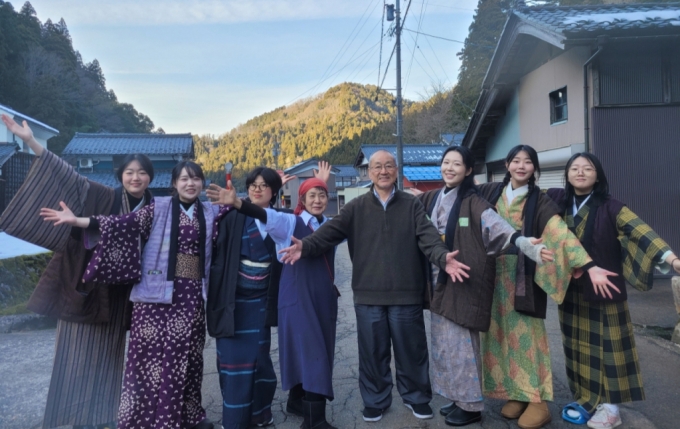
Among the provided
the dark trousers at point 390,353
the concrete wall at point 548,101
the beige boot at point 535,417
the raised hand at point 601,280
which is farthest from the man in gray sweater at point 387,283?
the concrete wall at point 548,101

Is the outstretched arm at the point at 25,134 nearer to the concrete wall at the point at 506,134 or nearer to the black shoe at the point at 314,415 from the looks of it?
the black shoe at the point at 314,415

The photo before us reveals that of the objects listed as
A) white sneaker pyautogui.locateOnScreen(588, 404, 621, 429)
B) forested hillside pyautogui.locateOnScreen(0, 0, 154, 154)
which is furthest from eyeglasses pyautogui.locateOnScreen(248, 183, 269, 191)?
forested hillside pyautogui.locateOnScreen(0, 0, 154, 154)

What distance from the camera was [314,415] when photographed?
123 inches

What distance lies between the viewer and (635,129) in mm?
7594

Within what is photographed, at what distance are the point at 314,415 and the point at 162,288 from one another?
4.48ft

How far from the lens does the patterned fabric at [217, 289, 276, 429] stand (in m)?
3.04

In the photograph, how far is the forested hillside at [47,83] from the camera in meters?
25.1

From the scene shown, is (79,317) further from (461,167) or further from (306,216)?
(461,167)

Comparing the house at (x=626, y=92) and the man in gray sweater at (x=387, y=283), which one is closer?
the man in gray sweater at (x=387, y=283)

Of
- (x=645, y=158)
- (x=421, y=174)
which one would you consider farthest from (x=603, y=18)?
(x=421, y=174)

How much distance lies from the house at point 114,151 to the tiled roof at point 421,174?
10.6 m

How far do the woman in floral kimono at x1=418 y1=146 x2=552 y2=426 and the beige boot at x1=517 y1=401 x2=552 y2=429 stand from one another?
30cm

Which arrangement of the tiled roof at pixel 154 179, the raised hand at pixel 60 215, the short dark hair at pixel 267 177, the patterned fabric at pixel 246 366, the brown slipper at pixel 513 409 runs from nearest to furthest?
the raised hand at pixel 60 215 < the patterned fabric at pixel 246 366 < the brown slipper at pixel 513 409 < the short dark hair at pixel 267 177 < the tiled roof at pixel 154 179

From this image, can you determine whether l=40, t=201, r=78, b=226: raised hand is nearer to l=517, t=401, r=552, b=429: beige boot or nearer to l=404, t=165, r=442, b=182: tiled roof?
l=517, t=401, r=552, b=429: beige boot
